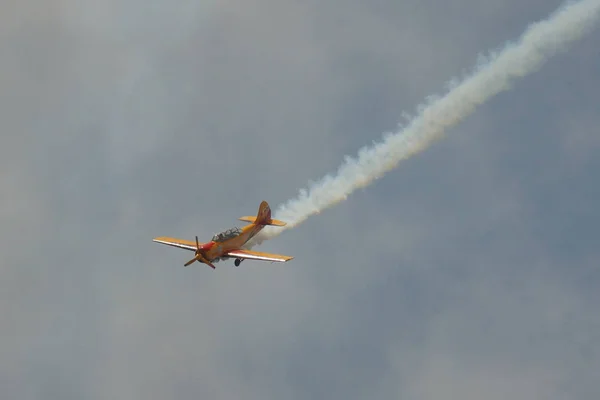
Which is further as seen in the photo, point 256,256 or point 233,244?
point 233,244

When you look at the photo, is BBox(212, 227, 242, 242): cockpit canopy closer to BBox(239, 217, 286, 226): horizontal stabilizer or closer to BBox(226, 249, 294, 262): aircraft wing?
BBox(226, 249, 294, 262): aircraft wing

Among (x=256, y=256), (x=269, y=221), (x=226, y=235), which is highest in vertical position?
(x=269, y=221)

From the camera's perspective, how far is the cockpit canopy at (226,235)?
84.1m

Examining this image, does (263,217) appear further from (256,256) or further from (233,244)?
(256,256)

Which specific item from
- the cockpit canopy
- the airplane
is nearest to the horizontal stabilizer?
the airplane

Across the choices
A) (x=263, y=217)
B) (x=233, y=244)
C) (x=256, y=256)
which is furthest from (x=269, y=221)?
(x=256, y=256)

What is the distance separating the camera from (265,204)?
92250 mm

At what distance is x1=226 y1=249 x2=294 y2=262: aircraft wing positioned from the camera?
7888 cm

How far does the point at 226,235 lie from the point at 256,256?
4.76 m

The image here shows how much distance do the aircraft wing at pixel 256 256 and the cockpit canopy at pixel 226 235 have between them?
1.48m

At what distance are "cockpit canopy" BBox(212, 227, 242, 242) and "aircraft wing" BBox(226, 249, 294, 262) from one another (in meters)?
1.48

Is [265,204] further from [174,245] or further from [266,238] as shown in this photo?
[174,245]

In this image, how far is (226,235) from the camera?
279 feet

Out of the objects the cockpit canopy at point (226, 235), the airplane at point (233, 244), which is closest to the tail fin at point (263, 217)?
the airplane at point (233, 244)
